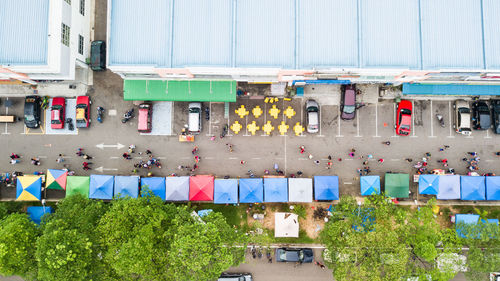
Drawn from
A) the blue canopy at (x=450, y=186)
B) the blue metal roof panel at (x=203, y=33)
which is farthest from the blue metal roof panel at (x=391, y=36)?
the blue metal roof panel at (x=203, y=33)

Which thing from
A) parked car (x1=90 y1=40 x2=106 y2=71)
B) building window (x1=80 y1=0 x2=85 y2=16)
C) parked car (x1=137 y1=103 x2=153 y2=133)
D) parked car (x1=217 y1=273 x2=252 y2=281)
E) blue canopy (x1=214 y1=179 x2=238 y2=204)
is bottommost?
parked car (x1=217 y1=273 x2=252 y2=281)

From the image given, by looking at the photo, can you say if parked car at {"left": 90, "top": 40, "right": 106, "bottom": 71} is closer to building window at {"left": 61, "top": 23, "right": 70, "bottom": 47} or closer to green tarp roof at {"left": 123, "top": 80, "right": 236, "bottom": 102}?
building window at {"left": 61, "top": 23, "right": 70, "bottom": 47}

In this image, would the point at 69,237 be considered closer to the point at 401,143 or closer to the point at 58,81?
the point at 58,81

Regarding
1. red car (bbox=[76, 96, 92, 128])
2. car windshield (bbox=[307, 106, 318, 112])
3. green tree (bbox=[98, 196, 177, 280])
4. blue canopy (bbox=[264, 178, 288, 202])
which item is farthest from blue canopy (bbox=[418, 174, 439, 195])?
red car (bbox=[76, 96, 92, 128])

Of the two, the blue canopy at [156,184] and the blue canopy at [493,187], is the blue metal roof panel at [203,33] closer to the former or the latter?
the blue canopy at [156,184]

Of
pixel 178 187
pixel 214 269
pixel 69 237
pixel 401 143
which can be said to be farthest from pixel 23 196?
pixel 401 143

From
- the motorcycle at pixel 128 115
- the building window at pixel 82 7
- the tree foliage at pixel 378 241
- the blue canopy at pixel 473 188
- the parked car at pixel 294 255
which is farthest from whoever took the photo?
the motorcycle at pixel 128 115
